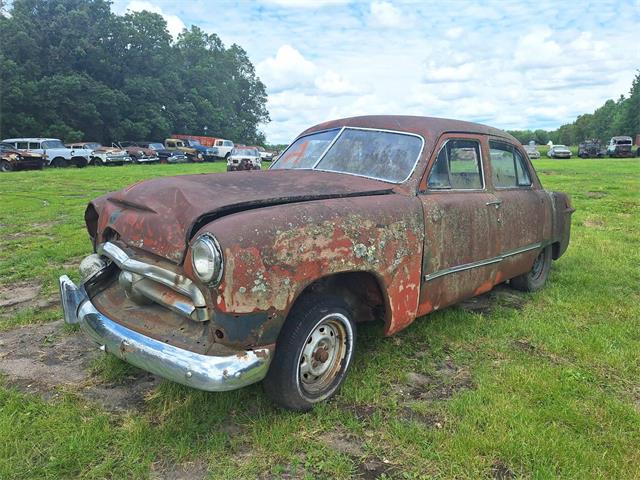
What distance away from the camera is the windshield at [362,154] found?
12.2ft

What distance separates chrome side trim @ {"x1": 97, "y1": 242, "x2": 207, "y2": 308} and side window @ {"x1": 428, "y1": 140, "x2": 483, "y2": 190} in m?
1.94

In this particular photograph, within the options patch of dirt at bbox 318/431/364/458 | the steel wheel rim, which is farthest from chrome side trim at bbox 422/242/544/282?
patch of dirt at bbox 318/431/364/458

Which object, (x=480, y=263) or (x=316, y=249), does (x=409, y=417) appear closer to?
(x=316, y=249)

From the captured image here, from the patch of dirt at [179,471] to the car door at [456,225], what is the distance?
1.76 m

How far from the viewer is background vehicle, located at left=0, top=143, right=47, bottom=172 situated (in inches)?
858

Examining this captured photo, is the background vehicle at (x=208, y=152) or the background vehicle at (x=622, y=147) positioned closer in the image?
the background vehicle at (x=208, y=152)

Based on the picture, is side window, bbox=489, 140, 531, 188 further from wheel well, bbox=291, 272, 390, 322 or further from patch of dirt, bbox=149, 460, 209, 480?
patch of dirt, bbox=149, 460, 209, 480

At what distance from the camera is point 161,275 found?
8.82ft

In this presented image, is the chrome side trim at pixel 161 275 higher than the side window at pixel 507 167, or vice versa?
the side window at pixel 507 167

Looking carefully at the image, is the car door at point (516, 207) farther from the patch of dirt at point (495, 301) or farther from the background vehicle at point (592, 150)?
the background vehicle at point (592, 150)

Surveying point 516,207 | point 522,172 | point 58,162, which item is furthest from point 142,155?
point 516,207

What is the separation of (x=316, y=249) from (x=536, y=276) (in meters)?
3.41

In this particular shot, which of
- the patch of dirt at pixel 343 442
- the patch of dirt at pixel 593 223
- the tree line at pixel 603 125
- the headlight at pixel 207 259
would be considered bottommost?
the patch of dirt at pixel 343 442

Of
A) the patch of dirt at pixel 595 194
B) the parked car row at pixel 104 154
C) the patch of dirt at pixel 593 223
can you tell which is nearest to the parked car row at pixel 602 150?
the parked car row at pixel 104 154
